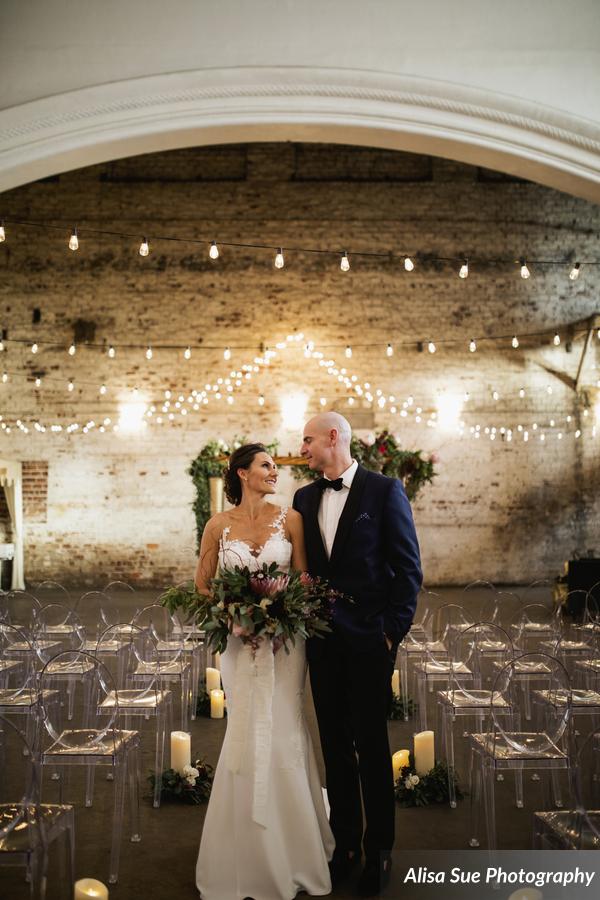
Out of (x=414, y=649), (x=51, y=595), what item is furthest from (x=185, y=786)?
(x=51, y=595)

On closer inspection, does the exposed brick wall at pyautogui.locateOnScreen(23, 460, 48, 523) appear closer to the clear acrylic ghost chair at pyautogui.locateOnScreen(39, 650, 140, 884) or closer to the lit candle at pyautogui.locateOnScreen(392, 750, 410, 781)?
the clear acrylic ghost chair at pyautogui.locateOnScreen(39, 650, 140, 884)

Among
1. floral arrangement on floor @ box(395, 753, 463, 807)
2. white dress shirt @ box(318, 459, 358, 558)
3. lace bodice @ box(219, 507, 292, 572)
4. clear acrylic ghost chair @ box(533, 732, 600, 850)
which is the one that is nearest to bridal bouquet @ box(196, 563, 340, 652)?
lace bodice @ box(219, 507, 292, 572)

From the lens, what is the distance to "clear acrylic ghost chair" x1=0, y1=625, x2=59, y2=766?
13.7ft

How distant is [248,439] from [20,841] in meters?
10.6

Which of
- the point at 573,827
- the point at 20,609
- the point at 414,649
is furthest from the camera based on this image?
the point at 20,609

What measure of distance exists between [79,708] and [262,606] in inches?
144

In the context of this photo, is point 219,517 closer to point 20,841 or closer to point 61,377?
point 20,841

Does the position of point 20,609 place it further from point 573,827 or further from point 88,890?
point 573,827

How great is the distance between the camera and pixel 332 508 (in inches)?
122

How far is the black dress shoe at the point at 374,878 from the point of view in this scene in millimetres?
2840

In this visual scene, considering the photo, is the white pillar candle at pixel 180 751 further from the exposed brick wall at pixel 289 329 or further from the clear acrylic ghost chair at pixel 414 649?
the exposed brick wall at pixel 289 329

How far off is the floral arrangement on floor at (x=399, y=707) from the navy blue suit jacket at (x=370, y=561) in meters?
2.76

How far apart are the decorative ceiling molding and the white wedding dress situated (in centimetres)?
351

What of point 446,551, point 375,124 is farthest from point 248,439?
point 375,124
